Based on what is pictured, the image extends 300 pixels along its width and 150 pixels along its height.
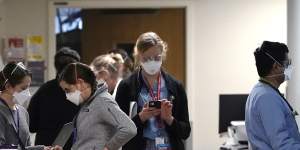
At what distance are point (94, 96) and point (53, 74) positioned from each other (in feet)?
9.19

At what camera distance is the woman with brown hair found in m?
2.68

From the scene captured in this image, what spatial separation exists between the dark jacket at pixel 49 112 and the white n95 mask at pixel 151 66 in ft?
1.83

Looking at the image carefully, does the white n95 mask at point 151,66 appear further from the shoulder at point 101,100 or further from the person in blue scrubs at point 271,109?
the person in blue scrubs at point 271,109

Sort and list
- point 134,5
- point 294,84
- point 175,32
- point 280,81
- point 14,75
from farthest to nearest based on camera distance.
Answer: point 175,32, point 134,5, point 294,84, point 14,75, point 280,81

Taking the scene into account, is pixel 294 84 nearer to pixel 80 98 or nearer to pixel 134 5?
pixel 80 98

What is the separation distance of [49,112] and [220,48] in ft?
8.21

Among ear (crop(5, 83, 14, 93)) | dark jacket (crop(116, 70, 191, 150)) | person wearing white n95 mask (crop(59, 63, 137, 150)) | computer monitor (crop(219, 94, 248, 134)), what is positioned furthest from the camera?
computer monitor (crop(219, 94, 248, 134))

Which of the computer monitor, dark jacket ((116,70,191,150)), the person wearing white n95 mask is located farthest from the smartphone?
the computer monitor

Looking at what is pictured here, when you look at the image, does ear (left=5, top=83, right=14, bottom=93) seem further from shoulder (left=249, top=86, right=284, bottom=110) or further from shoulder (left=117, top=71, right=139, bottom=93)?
shoulder (left=249, top=86, right=284, bottom=110)

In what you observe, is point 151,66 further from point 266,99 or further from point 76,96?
point 266,99

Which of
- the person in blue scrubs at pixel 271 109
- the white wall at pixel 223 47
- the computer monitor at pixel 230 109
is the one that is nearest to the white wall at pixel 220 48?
the white wall at pixel 223 47

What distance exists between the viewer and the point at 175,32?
218 inches

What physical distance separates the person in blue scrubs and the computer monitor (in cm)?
Answer: 154

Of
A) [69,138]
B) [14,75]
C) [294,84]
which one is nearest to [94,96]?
[69,138]
